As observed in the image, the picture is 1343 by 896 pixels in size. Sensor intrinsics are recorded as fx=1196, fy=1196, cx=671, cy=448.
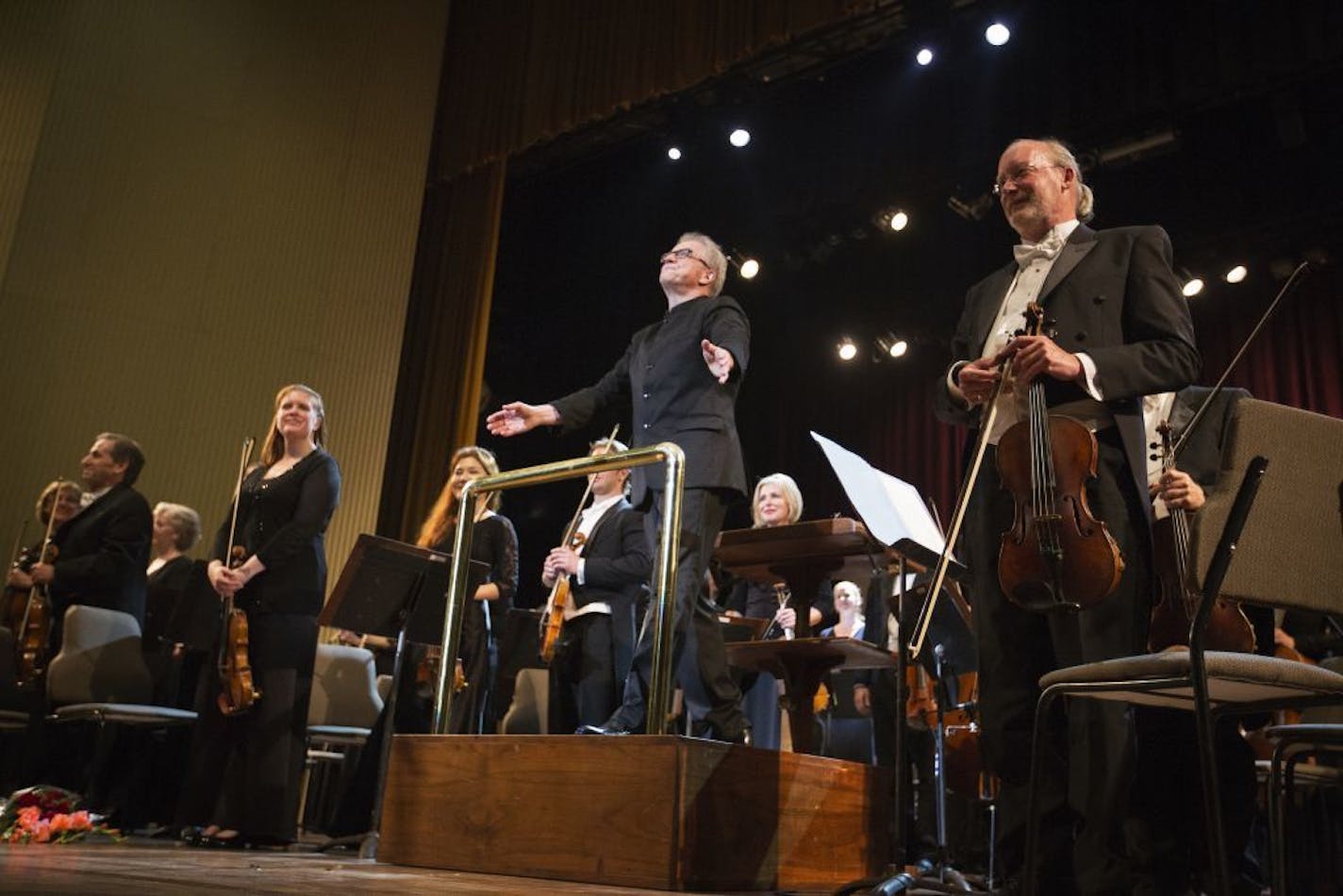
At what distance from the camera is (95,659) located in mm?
4555

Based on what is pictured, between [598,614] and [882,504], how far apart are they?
1.64 m

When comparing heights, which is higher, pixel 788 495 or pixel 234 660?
pixel 788 495

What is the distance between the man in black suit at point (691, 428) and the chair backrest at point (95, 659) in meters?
2.15

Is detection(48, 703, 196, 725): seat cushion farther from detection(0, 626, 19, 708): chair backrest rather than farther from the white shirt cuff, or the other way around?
the white shirt cuff

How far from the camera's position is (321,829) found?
654 centimetres

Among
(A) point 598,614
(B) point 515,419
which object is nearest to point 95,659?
(A) point 598,614

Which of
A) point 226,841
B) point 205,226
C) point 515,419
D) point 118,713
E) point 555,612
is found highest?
point 205,226

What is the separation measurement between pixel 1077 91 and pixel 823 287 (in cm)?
333

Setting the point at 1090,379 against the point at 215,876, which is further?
the point at 1090,379

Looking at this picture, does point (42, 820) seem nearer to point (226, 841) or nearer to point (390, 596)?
point (226, 841)

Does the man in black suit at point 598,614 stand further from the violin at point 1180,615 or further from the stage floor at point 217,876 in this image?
the violin at point 1180,615

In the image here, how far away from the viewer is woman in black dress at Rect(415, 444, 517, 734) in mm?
4336

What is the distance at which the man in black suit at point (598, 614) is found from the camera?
4238 millimetres

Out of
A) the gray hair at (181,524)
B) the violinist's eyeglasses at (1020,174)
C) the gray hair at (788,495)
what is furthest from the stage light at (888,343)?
the violinist's eyeglasses at (1020,174)
